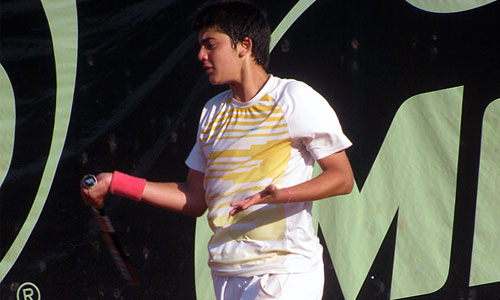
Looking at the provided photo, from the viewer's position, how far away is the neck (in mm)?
3113

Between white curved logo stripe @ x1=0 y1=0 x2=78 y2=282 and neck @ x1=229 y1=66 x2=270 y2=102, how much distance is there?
4.90 feet

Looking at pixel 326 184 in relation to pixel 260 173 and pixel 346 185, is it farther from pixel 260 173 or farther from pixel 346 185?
pixel 260 173

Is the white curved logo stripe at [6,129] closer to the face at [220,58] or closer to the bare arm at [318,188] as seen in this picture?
the face at [220,58]

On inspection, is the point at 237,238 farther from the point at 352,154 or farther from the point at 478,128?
the point at 478,128

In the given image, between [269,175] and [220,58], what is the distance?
19.0 inches

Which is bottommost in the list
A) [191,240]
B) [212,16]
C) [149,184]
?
[191,240]

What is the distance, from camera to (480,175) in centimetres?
402

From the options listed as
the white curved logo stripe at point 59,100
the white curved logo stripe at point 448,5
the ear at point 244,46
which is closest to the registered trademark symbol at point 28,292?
the white curved logo stripe at point 59,100

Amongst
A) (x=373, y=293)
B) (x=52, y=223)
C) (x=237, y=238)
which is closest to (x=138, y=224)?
(x=52, y=223)

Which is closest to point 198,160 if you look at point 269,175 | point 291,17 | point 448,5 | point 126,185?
point 126,185

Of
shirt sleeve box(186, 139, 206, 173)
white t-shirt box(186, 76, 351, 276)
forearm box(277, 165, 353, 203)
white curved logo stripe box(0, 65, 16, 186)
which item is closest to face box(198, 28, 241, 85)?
white t-shirt box(186, 76, 351, 276)

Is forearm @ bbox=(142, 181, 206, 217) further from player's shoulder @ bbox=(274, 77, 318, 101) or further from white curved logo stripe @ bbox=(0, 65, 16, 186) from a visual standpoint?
white curved logo stripe @ bbox=(0, 65, 16, 186)

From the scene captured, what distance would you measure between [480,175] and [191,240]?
143 cm

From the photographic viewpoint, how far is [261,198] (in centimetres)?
278
